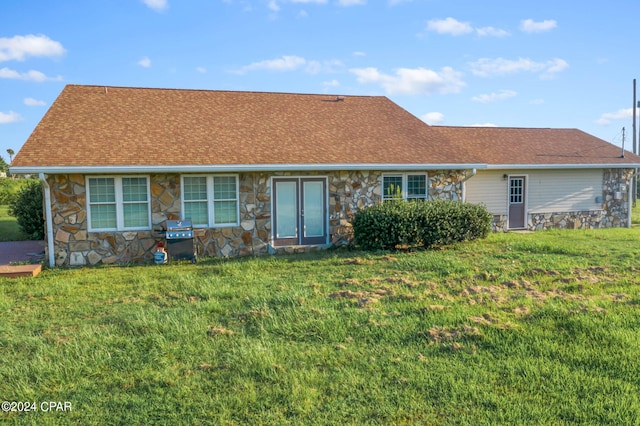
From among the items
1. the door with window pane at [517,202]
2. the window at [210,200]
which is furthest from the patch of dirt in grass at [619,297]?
the door with window pane at [517,202]

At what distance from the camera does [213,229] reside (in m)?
13.1

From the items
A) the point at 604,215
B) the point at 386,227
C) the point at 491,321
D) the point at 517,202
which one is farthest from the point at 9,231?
the point at 604,215

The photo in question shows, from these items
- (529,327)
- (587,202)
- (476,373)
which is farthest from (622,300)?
(587,202)

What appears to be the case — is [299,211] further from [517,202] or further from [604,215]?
[604,215]

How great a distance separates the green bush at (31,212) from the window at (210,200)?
20.8 ft

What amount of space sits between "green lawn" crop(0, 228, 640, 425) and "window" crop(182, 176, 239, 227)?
124 inches

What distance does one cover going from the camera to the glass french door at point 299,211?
45.3 ft

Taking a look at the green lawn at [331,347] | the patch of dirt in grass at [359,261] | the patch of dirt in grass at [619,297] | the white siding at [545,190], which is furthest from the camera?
the white siding at [545,190]

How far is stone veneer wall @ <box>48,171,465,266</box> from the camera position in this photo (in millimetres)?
12094

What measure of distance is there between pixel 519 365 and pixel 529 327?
1237 mm

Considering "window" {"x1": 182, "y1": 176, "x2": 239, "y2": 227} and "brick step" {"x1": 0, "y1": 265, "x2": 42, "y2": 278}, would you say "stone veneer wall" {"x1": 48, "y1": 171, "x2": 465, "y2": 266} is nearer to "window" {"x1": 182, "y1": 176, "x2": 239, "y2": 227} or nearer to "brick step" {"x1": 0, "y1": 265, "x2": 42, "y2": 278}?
"window" {"x1": 182, "y1": 176, "x2": 239, "y2": 227}

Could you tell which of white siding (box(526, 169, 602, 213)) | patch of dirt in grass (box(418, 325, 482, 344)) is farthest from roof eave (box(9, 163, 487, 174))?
patch of dirt in grass (box(418, 325, 482, 344))

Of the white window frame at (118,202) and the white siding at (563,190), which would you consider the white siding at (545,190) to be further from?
the white window frame at (118,202)

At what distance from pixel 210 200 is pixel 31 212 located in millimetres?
7357
